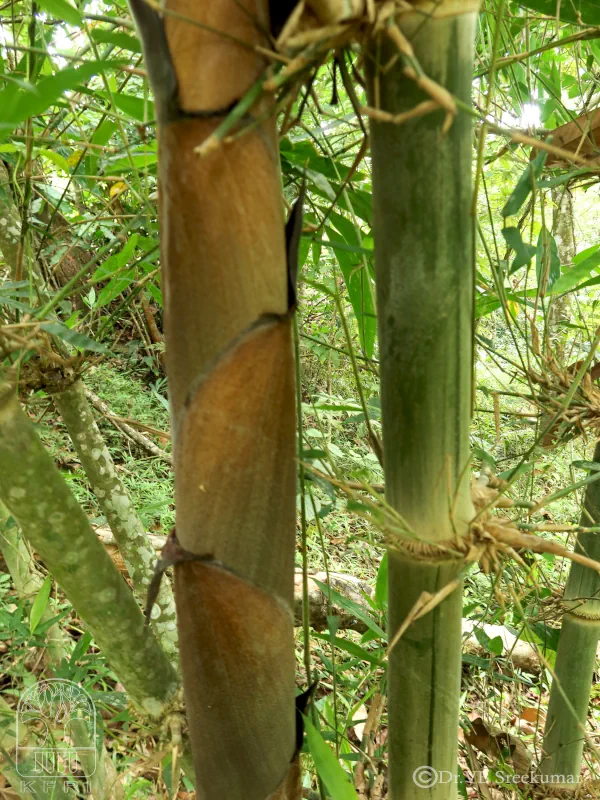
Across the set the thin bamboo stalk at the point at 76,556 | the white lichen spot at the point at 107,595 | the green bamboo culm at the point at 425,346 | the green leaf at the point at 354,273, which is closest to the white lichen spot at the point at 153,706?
the thin bamboo stalk at the point at 76,556

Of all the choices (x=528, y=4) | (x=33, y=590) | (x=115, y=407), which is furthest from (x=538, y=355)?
(x=115, y=407)

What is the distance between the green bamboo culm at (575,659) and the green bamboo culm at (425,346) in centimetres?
42

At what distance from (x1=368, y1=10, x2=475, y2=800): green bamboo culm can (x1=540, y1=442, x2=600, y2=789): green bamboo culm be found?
16.6 inches

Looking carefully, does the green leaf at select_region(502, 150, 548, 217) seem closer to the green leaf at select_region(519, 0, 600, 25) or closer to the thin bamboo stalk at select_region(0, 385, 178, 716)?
the green leaf at select_region(519, 0, 600, 25)

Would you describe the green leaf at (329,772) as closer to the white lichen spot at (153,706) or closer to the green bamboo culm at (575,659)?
the white lichen spot at (153,706)

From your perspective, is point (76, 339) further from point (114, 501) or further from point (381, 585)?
point (381, 585)

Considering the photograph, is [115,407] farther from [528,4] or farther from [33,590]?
[528,4]

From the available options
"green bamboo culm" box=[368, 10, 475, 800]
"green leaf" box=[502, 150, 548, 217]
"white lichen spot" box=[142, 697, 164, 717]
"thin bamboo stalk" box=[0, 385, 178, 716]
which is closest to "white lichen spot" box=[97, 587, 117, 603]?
"thin bamboo stalk" box=[0, 385, 178, 716]

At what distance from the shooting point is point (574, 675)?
2.64ft

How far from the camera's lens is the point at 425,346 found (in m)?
0.36

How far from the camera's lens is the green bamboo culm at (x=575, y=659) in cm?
76

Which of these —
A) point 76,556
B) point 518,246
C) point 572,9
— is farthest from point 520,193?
point 76,556

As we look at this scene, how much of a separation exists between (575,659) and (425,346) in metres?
0.66

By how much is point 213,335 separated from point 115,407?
2564 mm
